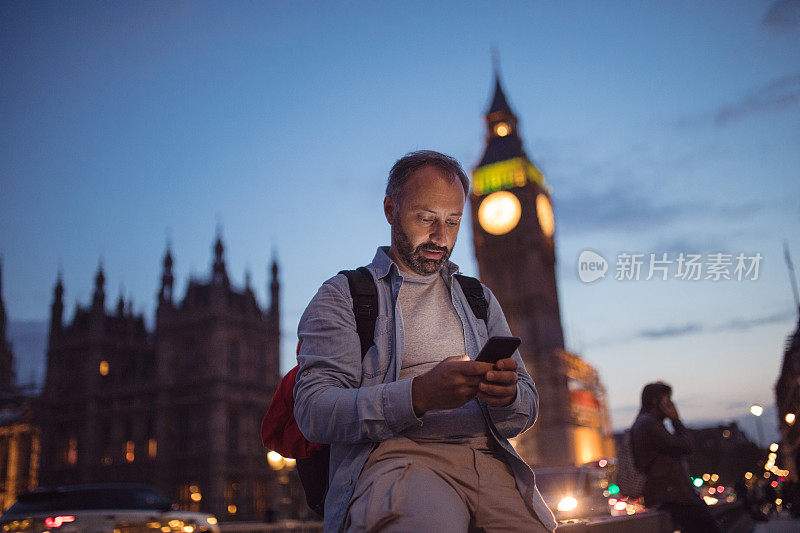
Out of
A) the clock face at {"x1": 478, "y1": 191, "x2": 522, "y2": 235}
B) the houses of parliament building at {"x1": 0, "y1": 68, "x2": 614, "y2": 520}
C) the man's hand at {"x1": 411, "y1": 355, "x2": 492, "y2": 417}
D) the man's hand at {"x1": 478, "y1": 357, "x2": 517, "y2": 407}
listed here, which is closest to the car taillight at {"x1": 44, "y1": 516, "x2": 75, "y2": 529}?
the man's hand at {"x1": 411, "y1": 355, "x2": 492, "y2": 417}

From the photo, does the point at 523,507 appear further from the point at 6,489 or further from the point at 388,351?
the point at 6,489

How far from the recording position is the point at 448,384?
1.86 m

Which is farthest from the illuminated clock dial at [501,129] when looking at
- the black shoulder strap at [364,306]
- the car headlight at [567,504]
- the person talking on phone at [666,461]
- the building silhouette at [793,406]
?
the black shoulder strap at [364,306]

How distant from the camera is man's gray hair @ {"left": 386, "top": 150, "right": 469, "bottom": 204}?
255cm

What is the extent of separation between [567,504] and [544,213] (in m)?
51.8

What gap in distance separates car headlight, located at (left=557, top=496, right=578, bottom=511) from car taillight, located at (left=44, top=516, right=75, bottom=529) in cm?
740

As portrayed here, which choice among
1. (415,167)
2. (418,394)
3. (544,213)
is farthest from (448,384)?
(544,213)

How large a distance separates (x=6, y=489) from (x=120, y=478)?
2827 centimetres

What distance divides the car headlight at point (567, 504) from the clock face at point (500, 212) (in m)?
47.2

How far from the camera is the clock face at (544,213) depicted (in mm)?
59875

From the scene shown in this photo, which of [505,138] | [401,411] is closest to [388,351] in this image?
[401,411]

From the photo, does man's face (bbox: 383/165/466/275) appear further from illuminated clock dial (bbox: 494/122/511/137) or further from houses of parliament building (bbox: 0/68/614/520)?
illuminated clock dial (bbox: 494/122/511/137)

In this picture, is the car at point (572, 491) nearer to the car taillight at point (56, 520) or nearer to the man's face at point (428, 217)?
the car taillight at point (56, 520)

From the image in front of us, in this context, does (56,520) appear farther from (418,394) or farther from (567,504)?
(418,394)
